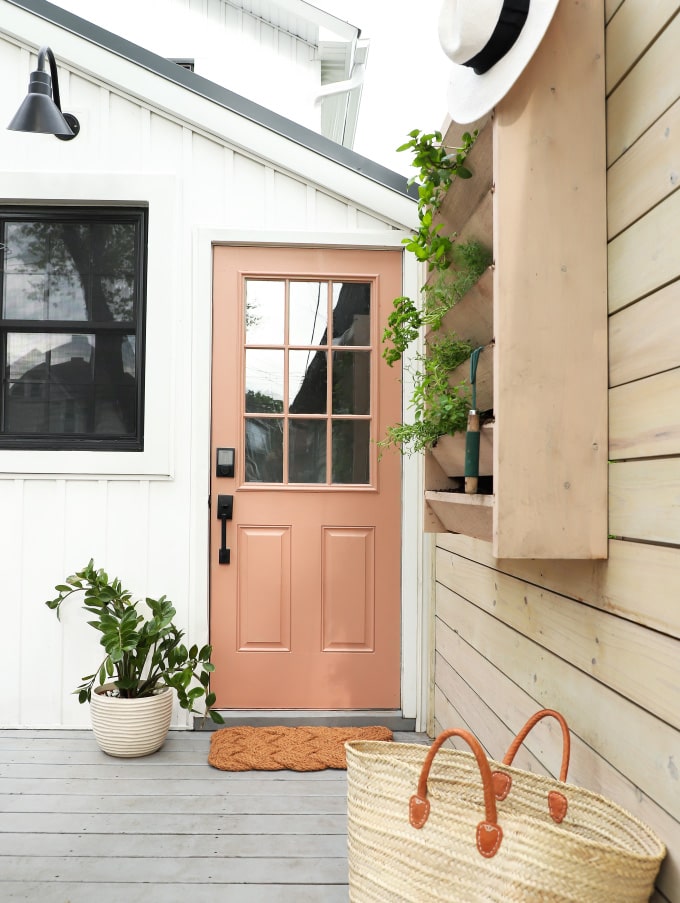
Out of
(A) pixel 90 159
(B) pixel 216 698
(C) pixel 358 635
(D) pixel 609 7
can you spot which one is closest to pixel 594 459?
(D) pixel 609 7

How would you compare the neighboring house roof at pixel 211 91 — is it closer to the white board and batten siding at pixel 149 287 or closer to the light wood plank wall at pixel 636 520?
the white board and batten siding at pixel 149 287

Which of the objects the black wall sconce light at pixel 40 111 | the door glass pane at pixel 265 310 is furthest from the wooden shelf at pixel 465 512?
the black wall sconce light at pixel 40 111

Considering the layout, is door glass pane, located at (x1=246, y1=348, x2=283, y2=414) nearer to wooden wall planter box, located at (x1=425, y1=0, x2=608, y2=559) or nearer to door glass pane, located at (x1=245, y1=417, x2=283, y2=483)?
door glass pane, located at (x1=245, y1=417, x2=283, y2=483)

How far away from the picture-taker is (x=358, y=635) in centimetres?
287

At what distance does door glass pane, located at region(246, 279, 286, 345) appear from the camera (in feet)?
9.53

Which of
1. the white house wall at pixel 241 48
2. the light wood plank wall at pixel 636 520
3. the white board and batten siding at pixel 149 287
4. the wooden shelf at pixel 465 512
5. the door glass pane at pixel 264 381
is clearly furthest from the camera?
the white house wall at pixel 241 48

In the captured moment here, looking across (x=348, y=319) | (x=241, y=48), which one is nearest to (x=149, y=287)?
(x=348, y=319)

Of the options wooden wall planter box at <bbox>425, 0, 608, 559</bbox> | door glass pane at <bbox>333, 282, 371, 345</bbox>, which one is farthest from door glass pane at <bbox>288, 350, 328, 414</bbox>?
wooden wall planter box at <bbox>425, 0, 608, 559</bbox>

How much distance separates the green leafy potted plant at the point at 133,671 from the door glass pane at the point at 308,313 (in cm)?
118

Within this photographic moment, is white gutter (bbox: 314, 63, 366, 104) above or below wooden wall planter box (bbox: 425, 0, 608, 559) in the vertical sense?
above

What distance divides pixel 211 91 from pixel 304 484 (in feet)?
5.32

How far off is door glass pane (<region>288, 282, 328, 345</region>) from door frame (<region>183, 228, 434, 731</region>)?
0.18 meters

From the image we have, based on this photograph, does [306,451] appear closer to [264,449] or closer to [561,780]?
[264,449]

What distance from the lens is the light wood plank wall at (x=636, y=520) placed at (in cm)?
109
